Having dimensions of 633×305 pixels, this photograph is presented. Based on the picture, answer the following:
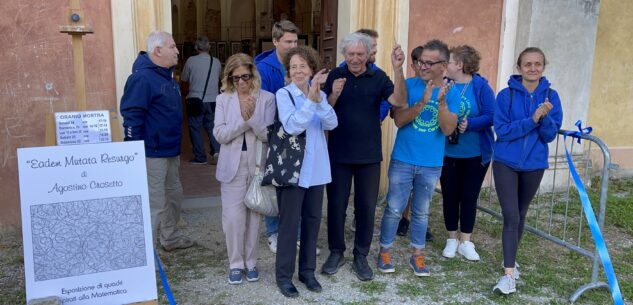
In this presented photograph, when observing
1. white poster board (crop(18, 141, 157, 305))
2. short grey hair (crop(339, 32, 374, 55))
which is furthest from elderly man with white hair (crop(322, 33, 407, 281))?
white poster board (crop(18, 141, 157, 305))

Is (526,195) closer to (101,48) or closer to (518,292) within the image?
(518,292)

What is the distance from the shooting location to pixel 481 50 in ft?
20.5

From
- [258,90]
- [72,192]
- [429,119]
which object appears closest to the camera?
[72,192]

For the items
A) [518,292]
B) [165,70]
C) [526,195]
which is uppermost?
[165,70]

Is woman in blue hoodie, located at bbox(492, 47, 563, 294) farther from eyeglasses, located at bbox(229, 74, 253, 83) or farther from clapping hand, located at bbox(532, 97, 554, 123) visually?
eyeglasses, located at bbox(229, 74, 253, 83)

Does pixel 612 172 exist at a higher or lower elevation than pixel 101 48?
lower

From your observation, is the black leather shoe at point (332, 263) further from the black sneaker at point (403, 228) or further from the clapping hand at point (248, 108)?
Answer: the clapping hand at point (248, 108)

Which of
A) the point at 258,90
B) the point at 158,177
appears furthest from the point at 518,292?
the point at 158,177

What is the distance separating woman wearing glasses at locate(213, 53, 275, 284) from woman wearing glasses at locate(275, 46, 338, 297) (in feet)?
0.69

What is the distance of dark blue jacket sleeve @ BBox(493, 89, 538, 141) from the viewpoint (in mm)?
3562

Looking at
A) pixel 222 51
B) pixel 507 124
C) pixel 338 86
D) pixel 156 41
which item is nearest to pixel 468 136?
pixel 507 124

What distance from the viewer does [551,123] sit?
3547 mm

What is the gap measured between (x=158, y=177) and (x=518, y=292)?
2798 mm

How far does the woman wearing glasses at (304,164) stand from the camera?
329cm
